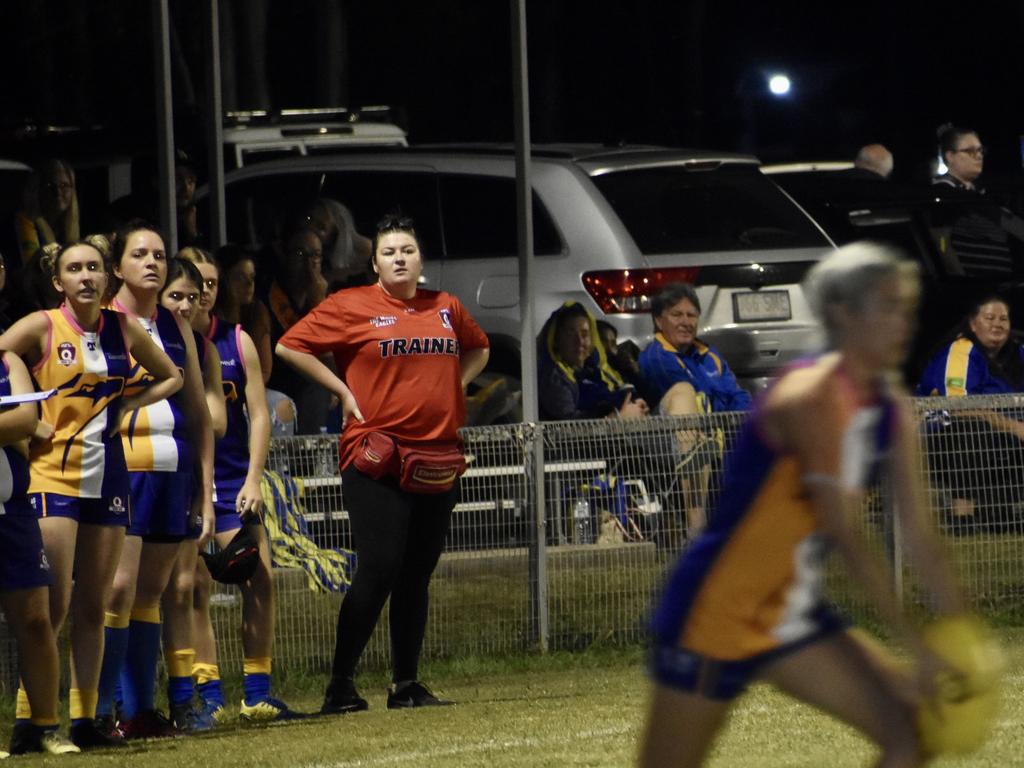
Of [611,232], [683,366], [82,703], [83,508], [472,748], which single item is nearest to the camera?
[472,748]

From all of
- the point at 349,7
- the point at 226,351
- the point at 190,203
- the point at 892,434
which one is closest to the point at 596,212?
the point at 190,203

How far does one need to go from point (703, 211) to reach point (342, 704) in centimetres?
550

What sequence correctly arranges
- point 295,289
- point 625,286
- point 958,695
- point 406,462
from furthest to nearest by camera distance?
point 625,286
point 295,289
point 406,462
point 958,695

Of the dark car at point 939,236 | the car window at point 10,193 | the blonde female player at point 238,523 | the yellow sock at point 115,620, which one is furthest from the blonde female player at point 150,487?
the dark car at point 939,236

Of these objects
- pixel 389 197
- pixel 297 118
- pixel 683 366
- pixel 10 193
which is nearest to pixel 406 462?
pixel 683 366

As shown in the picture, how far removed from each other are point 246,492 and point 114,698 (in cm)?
97

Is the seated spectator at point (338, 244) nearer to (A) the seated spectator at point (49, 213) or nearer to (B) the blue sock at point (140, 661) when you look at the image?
(A) the seated spectator at point (49, 213)

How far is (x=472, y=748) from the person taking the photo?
26.9ft

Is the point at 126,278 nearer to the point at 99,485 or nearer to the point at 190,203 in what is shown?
the point at 99,485

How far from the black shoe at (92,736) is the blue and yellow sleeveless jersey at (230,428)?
1118mm

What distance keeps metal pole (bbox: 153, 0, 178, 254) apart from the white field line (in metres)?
4.14

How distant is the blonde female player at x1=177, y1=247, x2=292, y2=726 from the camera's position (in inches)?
364

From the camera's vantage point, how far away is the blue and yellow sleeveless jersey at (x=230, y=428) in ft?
30.5

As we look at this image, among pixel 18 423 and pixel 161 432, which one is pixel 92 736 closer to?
pixel 161 432
